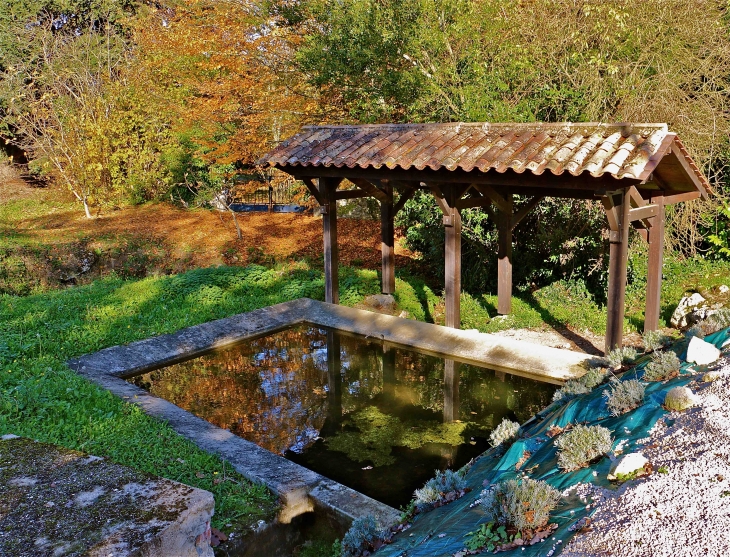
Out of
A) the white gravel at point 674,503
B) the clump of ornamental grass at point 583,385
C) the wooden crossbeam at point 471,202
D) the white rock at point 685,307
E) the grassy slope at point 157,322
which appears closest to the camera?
the white gravel at point 674,503

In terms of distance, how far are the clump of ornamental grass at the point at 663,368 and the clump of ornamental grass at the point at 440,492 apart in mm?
1711

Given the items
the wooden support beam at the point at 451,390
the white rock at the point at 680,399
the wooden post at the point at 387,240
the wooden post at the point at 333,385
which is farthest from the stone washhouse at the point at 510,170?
the white rock at the point at 680,399

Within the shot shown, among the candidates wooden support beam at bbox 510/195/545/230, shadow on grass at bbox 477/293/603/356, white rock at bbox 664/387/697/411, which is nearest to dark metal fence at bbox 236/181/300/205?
shadow on grass at bbox 477/293/603/356

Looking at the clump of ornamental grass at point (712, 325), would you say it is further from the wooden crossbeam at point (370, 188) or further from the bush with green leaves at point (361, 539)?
the wooden crossbeam at point (370, 188)

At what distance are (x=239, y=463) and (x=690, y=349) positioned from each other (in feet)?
12.3

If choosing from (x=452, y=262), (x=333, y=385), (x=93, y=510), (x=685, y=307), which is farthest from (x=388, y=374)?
(x=685, y=307)

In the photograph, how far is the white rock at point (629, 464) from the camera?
3451 mm

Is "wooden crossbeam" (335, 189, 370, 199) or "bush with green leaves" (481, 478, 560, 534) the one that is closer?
"bush with green leaves" (481, 478, 560, 534)

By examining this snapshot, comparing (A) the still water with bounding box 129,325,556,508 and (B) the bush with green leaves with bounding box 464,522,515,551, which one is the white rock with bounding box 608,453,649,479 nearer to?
(B) the bush with green leaves with bounding box 464,522,515,551

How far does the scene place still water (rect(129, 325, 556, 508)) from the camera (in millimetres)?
5824

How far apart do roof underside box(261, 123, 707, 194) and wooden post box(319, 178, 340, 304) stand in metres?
0.36

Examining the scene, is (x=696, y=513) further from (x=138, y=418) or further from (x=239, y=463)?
(x=138, y=418)

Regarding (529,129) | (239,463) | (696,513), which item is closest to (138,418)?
(239,463)

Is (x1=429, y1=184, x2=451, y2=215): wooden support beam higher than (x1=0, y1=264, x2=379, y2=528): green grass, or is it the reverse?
(x1=429, y1=184, x2=451, y2=215): wooden support beam
